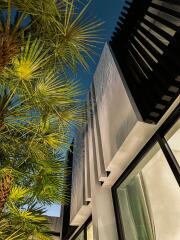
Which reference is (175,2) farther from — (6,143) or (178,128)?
(6,143)

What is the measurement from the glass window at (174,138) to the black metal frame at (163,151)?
0.10 ft

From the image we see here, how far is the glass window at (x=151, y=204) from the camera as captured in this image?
7.99 feet

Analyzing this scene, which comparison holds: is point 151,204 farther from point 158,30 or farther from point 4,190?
point 158,30

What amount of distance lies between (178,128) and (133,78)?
0.90 m

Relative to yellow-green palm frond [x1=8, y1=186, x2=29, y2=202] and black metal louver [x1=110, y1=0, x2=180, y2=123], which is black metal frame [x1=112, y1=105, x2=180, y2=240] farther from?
yellow-green palm frond [x1=8, y1=186, x2=29, y2=202]

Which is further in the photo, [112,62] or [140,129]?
[112,62]

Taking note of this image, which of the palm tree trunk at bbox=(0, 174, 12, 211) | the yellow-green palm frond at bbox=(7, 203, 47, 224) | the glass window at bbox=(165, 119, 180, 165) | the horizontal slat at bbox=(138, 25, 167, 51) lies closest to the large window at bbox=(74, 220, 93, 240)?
the yellow-green palm frond at bbox=(7, 203, 47, 224)

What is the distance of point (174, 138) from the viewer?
7.22 feet

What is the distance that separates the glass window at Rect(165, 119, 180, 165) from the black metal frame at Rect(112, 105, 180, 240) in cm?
3

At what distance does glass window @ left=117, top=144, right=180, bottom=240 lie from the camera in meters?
2.44

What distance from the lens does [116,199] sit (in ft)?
9.89

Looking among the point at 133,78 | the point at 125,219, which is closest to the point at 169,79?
the point at 133,78

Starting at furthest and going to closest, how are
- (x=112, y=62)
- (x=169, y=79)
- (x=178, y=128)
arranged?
(x=112, y=62) < (x=178, y=128) < (x=169, y=79)

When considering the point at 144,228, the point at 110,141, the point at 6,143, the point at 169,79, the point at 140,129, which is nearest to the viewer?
the point at 169,79
